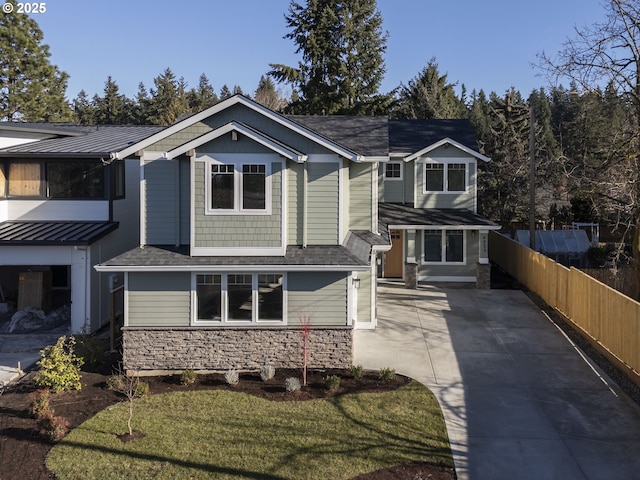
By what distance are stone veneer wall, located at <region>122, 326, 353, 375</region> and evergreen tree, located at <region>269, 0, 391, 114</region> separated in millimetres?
28039

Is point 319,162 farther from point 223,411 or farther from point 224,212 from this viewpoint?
point 223,411

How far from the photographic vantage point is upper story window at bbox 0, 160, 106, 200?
631 inches

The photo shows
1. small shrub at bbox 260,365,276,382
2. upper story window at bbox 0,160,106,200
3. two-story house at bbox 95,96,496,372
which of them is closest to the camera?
small shrub at bbox 260,365,276,382

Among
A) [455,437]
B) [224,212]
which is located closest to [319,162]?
[224,212]

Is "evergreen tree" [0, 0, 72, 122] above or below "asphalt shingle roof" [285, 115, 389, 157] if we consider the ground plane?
above

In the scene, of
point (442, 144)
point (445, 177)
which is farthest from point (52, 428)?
point (445, 177)

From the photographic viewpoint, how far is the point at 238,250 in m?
12.2

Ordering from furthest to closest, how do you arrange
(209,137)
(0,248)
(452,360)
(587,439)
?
(0,248) < (452,360) < (209,137) < (587,439)

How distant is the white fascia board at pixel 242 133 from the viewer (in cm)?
1175

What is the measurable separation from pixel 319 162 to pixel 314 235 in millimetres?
1774

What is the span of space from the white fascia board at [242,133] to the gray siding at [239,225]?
1.24 feet

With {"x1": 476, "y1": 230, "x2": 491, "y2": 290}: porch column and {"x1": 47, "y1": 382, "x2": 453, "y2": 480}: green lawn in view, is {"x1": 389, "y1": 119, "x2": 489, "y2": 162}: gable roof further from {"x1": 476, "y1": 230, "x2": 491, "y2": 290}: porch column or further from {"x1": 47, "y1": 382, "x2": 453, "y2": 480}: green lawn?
{"x1": 47, "y1": 382, "x2": 453, "y2": 480}: green lawn

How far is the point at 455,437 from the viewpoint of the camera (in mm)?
9023

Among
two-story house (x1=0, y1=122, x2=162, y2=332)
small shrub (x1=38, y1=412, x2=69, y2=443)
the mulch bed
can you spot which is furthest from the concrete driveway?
two-story house (x1=0, y1=122, x2=162, y2=332)
